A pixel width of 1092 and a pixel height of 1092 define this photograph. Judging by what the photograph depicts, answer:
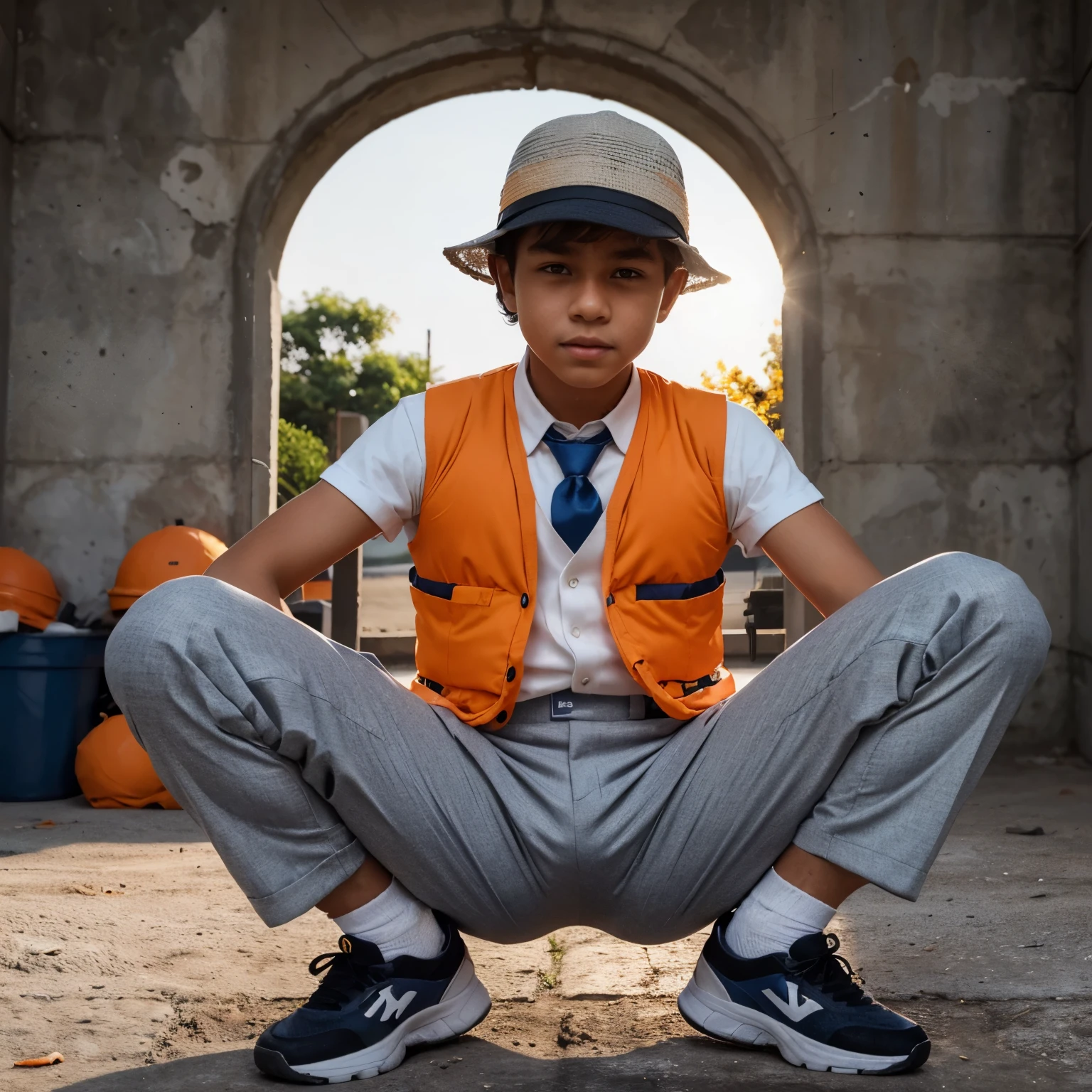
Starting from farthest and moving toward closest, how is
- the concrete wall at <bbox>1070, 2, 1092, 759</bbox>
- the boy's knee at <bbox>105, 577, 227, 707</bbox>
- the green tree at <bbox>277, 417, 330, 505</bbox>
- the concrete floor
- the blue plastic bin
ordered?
1. the green tree at <bbox>277, 417, 330, 505</bbox>
2. the concrete wall at <bbox>1070, 2, 1092, 759</bbox>
3. the blue plastic bin
4. the concrete floor
5. the boy's knee at <bbox>105, 577, 227, 707</bbox>

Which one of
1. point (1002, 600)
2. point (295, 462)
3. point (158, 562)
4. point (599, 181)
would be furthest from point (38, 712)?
point (295, 462)

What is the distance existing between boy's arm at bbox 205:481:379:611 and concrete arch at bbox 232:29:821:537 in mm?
3842

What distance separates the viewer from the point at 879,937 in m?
2.72

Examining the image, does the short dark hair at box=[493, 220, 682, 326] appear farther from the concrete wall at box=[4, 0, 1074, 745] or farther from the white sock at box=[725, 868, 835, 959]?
Result: the concrete wall at box=[4, 0, 1074, 745]

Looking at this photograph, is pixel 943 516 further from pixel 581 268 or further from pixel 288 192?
pixel 581 268

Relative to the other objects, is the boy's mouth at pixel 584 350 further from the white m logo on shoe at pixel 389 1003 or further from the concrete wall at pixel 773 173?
the concrete wall at pixel 773 173

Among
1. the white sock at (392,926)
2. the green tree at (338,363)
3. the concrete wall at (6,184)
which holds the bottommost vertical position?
the white sock at (392,926)

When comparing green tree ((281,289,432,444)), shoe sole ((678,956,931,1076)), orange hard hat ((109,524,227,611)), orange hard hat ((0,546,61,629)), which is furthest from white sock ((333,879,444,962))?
green tree ((281,289,432,444))

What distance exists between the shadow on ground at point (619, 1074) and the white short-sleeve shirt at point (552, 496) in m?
0.56

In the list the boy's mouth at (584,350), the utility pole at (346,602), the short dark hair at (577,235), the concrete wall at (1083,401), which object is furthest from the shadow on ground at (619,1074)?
the utility pole at (346,602)

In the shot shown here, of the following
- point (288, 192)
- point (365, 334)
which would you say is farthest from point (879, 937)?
point (365, 334)

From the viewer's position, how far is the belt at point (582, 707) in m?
2.04

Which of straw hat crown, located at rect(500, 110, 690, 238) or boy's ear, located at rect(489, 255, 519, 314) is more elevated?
straw hat crown, located at rect(500, 110, 690, 238)

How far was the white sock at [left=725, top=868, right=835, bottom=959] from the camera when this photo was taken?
6.28ft
